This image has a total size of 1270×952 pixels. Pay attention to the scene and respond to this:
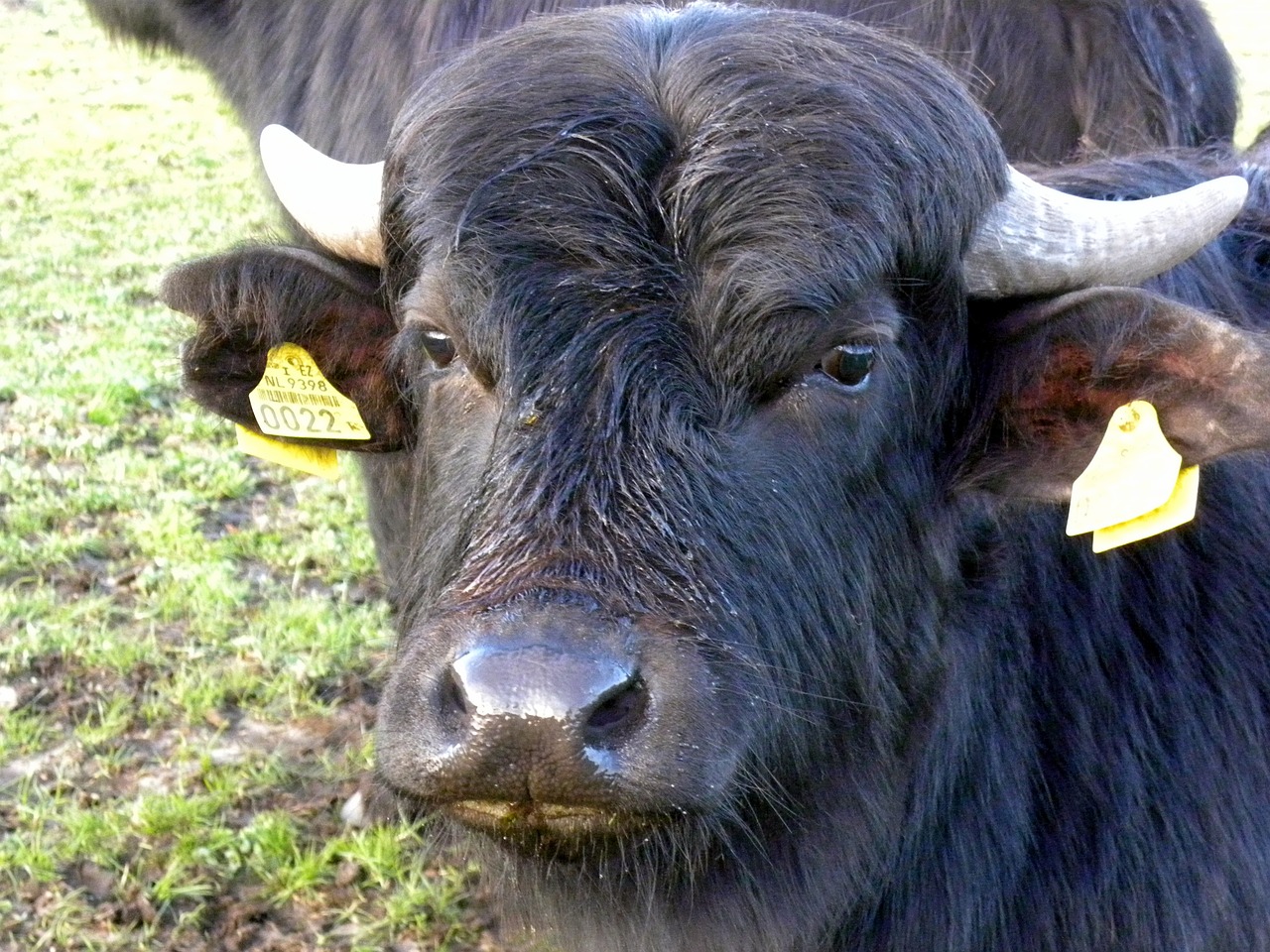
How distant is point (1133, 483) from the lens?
2.44 meters

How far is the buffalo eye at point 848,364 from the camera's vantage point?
2.38 m

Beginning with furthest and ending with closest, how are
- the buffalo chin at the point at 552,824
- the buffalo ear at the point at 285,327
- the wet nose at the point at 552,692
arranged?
the buffalo ear at the point at 285,327 → the buffalo chin at the point at 552,824 → the wet nose at the point at 552,692

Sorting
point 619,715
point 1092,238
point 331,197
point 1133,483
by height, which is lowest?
point 331,197

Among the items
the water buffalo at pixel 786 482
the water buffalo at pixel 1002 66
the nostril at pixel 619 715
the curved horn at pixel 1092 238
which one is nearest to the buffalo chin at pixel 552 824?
the water buffalo at pixel 786 482

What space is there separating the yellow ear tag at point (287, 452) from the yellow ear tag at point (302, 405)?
0.18 m

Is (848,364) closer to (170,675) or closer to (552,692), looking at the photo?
(552,692)

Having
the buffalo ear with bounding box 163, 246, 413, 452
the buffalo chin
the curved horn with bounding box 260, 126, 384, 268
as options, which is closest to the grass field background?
the curved horn with bounding box 260, 126, 384, 268

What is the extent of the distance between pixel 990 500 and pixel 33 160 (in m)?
13.1

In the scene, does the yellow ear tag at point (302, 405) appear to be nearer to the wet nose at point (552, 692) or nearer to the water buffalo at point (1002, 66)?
the water buffalo at point (1002, 66)

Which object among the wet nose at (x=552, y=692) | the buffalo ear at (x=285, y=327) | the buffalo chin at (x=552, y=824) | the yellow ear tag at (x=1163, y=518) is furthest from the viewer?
the buffalo ear at (x=285, y=327)

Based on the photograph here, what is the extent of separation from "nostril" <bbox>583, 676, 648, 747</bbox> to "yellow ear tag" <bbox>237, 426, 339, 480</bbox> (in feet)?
5.57

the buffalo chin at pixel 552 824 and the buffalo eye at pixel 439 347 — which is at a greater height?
the buffalo eye at pixel 439 347

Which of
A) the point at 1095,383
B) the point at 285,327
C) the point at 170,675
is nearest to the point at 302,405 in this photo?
the point at 285,327

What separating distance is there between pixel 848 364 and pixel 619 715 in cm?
84
